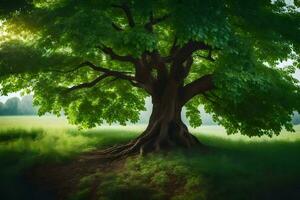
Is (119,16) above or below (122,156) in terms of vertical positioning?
above

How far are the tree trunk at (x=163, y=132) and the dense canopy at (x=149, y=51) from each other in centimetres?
65

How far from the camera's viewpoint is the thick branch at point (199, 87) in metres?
20.2

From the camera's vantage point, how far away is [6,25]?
1703cm

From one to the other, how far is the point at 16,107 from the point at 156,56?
8938 centimetres

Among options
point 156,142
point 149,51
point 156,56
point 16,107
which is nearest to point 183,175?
point 156,142

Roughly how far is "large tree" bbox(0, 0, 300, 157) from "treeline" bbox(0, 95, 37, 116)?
7685 centimetres

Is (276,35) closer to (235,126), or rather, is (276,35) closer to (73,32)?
(235,126)

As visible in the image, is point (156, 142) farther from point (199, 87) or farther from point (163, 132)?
point (199, 87)

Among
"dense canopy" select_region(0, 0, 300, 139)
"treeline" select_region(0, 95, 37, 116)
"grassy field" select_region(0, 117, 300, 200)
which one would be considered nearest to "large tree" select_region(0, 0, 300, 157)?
"dense canopy" select_region(0, 0, 300, 139)

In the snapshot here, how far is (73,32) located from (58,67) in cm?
614

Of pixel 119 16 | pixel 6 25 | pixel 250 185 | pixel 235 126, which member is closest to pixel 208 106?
pixel 235 126

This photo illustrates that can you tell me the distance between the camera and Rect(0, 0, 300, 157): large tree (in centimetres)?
1452

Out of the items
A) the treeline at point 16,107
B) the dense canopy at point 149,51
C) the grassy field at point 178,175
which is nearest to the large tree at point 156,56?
the dense canopy at point 149,51

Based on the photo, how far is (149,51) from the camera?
1883 centimetres
